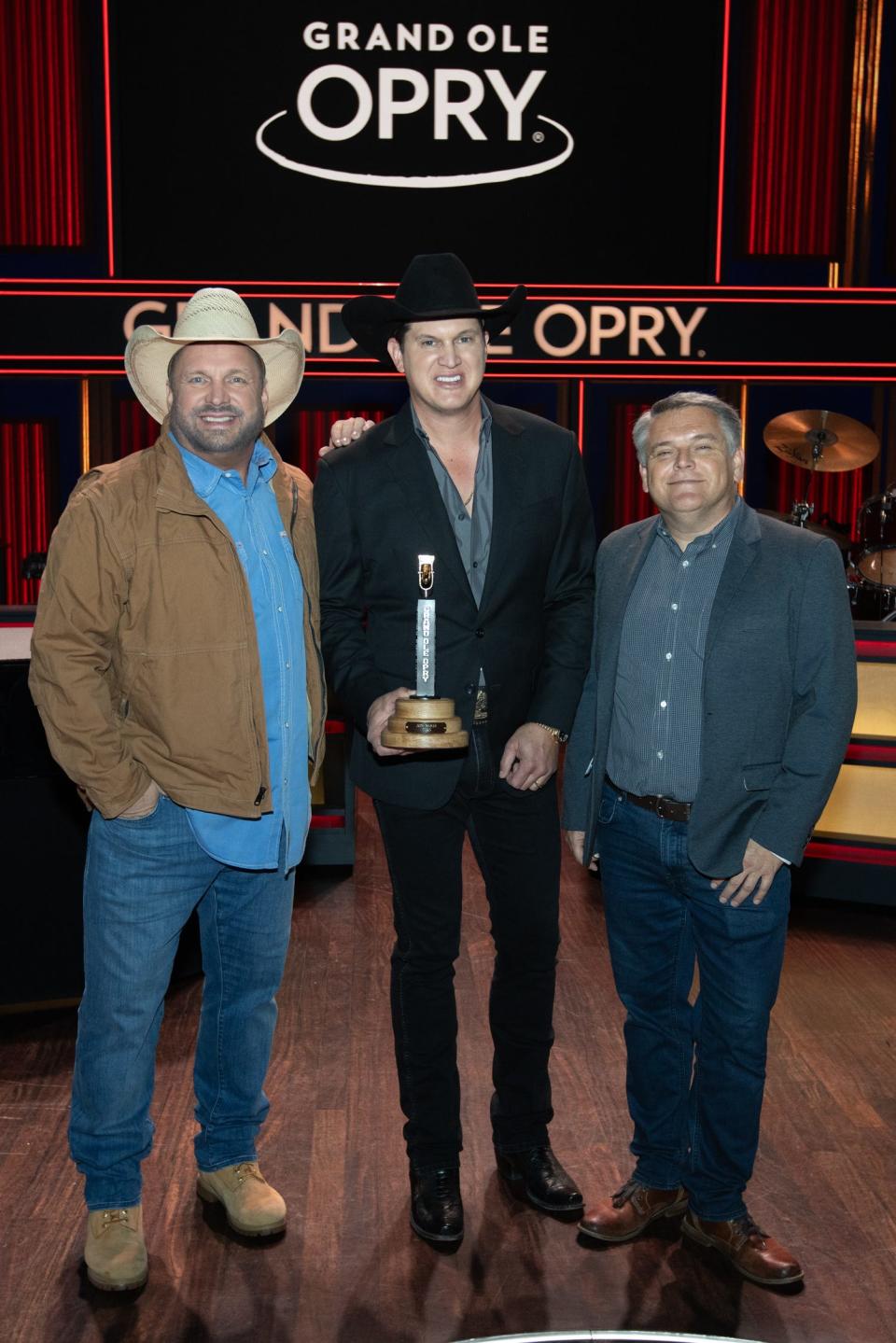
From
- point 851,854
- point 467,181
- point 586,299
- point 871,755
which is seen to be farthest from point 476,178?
point 851,854

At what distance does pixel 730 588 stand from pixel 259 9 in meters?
7.43

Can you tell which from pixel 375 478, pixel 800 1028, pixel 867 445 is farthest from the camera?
pixel 867 445

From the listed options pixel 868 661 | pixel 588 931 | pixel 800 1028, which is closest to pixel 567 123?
pixel 868 661

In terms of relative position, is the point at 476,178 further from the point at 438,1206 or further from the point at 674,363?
the point at 438,1206

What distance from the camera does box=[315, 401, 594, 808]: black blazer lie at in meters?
2.54

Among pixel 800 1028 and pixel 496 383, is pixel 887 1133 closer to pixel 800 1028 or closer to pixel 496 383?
pixel 800 1028

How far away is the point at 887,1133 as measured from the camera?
Result: 3.04 metres

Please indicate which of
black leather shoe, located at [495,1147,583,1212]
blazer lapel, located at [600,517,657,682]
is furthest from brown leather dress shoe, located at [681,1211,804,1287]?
blazer lapel, located at [600,517,657,682]

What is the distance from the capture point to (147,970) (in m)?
2.44

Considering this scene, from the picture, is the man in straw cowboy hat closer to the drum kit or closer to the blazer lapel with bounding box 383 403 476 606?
the blazer lapel with bounding box 383 403 476 606

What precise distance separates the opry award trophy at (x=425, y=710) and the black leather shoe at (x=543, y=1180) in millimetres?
945

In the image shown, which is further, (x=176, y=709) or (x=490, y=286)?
(x=490, y=286)

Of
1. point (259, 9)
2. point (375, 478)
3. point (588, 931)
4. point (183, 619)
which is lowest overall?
point (588, 931)

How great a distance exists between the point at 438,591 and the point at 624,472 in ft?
22.4
